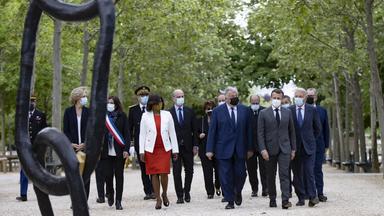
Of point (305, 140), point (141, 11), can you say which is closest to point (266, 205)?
point (305, 140)

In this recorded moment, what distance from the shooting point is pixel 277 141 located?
1658 cm

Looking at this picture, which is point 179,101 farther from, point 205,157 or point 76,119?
point 76,119

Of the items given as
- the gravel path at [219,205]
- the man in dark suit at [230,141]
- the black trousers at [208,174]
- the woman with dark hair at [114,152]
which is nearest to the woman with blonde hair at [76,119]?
the woman with dark hair at [114,152]

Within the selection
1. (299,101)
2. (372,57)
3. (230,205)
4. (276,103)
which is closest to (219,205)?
(230,205)

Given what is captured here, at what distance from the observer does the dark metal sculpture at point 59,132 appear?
7.61m

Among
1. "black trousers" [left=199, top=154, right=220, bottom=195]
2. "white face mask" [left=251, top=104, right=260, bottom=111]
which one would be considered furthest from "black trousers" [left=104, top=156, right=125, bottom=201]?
"white face mask" [left=251, top=104, right=260, bottom=111]

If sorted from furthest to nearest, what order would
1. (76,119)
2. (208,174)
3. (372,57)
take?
(372,57) → (208,174) → (76,119)

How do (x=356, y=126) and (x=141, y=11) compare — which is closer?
(x=141, y=11)

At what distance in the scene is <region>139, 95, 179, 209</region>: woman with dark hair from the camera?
16.8m

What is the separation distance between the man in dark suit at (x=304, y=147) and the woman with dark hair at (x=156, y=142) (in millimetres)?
2231

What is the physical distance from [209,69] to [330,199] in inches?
1230

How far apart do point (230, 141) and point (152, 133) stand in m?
1.35

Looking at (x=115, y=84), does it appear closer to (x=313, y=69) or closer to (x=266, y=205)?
(x=313, y=69)

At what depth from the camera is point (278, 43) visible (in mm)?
37688
